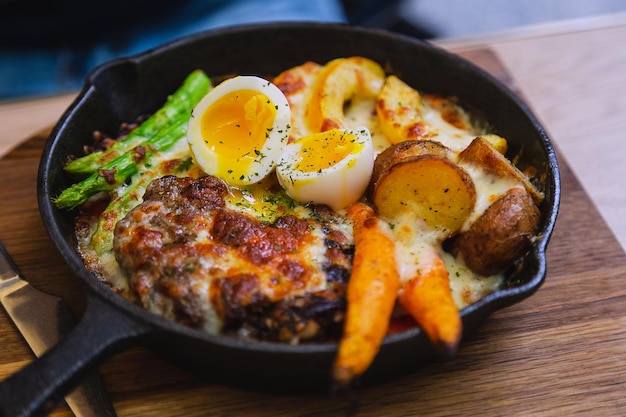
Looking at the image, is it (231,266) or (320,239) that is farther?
(320,239)

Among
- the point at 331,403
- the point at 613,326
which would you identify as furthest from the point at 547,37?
the point at 331,403

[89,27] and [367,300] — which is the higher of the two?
[89,27]

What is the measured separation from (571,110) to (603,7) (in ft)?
9.28

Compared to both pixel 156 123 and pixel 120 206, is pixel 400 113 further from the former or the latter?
pixel 120 206

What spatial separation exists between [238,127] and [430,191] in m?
0.72

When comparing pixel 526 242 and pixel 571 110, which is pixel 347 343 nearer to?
pixel 526 242

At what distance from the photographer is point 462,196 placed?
1.99 metres

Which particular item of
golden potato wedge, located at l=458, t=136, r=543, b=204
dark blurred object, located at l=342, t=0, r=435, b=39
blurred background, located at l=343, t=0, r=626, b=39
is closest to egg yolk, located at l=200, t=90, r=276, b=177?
golden potato wedge, located at l=458, t=136, r=543, b=204

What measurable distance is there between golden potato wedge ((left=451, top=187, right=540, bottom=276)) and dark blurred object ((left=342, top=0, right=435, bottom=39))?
8.61 ft

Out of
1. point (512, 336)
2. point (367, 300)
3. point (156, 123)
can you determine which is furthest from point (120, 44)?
point (512, 336)

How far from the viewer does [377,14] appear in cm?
441

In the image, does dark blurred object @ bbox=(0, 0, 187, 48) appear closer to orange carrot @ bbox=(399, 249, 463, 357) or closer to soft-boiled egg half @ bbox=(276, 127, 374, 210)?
soft-boiled egg half @ bbox=(276, 127, 374, 210)

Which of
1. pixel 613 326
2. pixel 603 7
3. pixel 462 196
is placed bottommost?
pixel 603 7

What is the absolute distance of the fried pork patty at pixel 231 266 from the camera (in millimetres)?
1745
